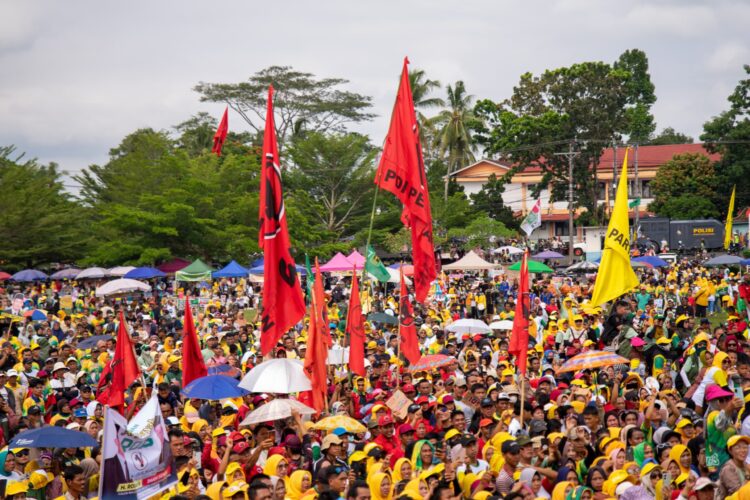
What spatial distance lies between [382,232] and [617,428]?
35.2 m

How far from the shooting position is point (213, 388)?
10633mm

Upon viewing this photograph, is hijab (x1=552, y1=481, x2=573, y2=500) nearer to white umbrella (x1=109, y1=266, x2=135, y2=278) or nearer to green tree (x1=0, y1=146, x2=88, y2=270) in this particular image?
white umbrella (x1=109, y1=266, x2=135, y2=278)

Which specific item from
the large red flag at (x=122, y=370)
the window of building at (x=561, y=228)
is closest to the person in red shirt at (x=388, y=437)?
the large red flag at (x=122, y=370)

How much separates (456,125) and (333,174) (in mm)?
11584

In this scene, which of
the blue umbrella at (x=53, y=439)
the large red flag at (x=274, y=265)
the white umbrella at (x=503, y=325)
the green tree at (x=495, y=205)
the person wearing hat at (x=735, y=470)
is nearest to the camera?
the person wearing hat at (x=735, y=470)

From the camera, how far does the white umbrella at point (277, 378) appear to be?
9703mm

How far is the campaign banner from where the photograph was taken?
22.0 feet

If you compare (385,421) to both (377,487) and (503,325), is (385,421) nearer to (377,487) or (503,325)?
(377,487)

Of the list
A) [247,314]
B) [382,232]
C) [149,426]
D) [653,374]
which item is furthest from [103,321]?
[382,232]

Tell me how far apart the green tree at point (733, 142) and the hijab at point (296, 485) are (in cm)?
4429

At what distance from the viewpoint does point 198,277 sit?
2575 cm

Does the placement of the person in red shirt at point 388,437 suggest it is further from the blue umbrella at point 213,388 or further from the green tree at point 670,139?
the green tree at point 670,139

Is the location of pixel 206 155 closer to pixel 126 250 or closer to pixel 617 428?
pixel 126 250

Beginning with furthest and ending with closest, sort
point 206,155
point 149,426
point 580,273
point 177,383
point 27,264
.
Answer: point 206,155, point 27,264, point 580,273, point 177,383, point 149,426
